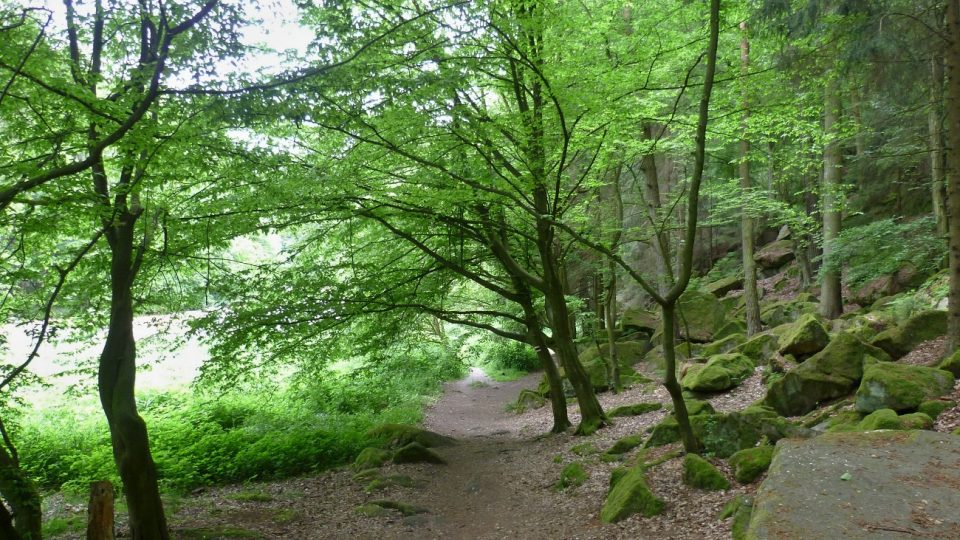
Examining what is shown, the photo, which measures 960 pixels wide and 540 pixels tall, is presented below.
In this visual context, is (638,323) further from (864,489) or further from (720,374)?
(864,489)

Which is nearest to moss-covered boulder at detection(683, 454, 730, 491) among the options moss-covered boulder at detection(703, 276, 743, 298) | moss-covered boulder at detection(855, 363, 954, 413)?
moss-covered boulder at detection(855, 363, 954, 413)

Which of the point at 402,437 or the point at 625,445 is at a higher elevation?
the point at 625,445

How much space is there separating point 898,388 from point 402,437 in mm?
9070

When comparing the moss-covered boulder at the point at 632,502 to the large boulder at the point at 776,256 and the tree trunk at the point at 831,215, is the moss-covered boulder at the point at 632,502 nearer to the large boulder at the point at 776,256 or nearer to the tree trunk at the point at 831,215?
the tree trunk at the point at 831,215

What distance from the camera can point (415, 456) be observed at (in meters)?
11.1

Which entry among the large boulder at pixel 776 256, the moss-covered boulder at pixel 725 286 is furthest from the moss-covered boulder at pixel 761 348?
the large boulder at pixel 776 256

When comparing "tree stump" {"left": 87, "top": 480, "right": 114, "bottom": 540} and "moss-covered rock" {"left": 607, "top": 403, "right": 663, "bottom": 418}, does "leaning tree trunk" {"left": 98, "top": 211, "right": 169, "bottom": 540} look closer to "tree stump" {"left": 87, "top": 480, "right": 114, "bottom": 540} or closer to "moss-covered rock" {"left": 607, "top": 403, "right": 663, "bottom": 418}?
"tree stump" {"left": 87, "top": 480, "right": 114, "bottom": 540}

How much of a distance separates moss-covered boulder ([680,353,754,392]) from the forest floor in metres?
0.23

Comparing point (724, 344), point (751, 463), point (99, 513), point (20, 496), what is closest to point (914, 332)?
point (751, 463)

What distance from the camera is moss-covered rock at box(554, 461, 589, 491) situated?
826 centimetres

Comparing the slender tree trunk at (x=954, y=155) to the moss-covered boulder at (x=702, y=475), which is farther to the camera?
the slender tree trunk at (x=954, y=155)

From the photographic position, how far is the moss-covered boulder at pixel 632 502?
610 cm

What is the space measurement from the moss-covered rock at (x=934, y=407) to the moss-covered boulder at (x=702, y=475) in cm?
211

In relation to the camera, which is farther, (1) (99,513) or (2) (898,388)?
(2) (898,388)
